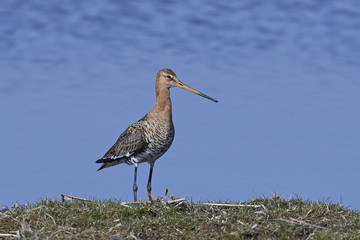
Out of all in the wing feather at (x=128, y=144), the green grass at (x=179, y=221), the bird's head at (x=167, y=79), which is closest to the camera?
the green grass at (x=179, y=221)

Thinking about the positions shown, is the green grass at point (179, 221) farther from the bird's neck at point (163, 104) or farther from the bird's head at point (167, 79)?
the bird's head at point (167, 79)

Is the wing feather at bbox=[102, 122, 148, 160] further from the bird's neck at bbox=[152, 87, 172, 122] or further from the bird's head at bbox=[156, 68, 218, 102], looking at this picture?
the bird's head at bbox=[156, 68, 218, 102]

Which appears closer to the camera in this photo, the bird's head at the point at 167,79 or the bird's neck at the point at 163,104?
the bird's neck at the point at 163,104

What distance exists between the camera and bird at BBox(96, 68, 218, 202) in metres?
11.5

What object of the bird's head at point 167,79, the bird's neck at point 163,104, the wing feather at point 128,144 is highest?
the bird's head at point 167,79

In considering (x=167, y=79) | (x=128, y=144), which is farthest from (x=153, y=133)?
(x=167, y=79)

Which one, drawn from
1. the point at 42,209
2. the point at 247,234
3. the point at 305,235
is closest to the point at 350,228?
the point at 305,235

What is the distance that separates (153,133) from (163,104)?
632mm

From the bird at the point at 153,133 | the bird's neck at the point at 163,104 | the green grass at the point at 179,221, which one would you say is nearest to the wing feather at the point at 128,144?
the bird at the point at 153,133

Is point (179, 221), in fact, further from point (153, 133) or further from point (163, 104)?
point (163, 104)

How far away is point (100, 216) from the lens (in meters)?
8.89

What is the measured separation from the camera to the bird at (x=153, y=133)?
11.5 metres

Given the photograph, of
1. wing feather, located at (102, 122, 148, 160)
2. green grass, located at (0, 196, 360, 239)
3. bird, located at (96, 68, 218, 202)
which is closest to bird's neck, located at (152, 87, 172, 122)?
bird, located at (96, 68, 218, 202)

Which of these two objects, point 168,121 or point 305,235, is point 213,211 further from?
point 168,121
